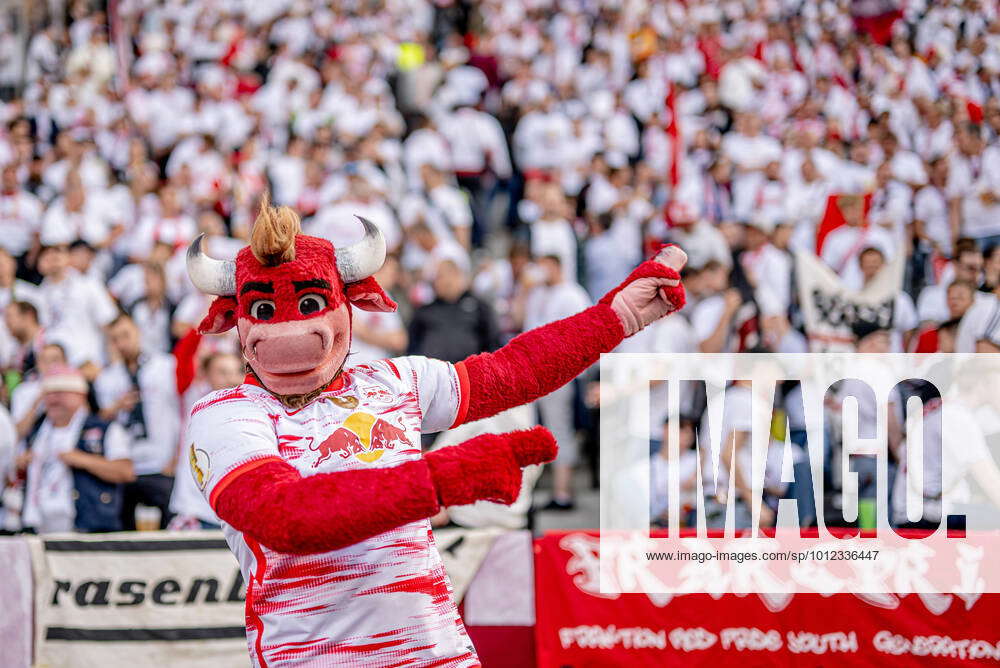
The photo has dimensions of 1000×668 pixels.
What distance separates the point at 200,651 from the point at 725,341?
3663 mm

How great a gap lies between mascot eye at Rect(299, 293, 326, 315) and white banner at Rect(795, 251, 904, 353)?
14.8 ft

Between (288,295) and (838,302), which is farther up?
(288,295)

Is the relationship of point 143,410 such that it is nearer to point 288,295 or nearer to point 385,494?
point 288,295

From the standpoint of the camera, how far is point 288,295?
2.86 metres

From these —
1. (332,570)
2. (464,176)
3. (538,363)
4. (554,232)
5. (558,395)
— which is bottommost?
(558,395)

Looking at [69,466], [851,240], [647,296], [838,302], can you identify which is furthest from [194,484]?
[851,240]

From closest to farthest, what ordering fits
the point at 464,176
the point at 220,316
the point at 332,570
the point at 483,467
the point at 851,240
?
the point at 483,467 → the point at 332,570 → the point at 220,316 → the point at 851,240 → the point at 464,176

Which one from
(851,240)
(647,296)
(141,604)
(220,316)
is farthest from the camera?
(851,240)

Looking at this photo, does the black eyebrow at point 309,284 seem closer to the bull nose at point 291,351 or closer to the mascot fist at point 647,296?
the bull nose at point 291,351

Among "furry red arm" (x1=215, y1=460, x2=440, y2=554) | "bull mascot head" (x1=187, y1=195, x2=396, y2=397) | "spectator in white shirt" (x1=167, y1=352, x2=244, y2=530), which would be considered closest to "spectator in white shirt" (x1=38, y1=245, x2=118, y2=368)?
"spectator in white shirt" (x1=167, y1=352, x2=244, y2=530)

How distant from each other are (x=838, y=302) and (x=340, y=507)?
17.0 feet

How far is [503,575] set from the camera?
17.4 feet

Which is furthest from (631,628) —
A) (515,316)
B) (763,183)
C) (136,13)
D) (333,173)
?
(136,13)

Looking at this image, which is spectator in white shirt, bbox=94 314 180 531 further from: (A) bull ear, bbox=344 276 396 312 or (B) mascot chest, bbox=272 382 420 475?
(B) mascot chest, bbox=272 382 420 475
